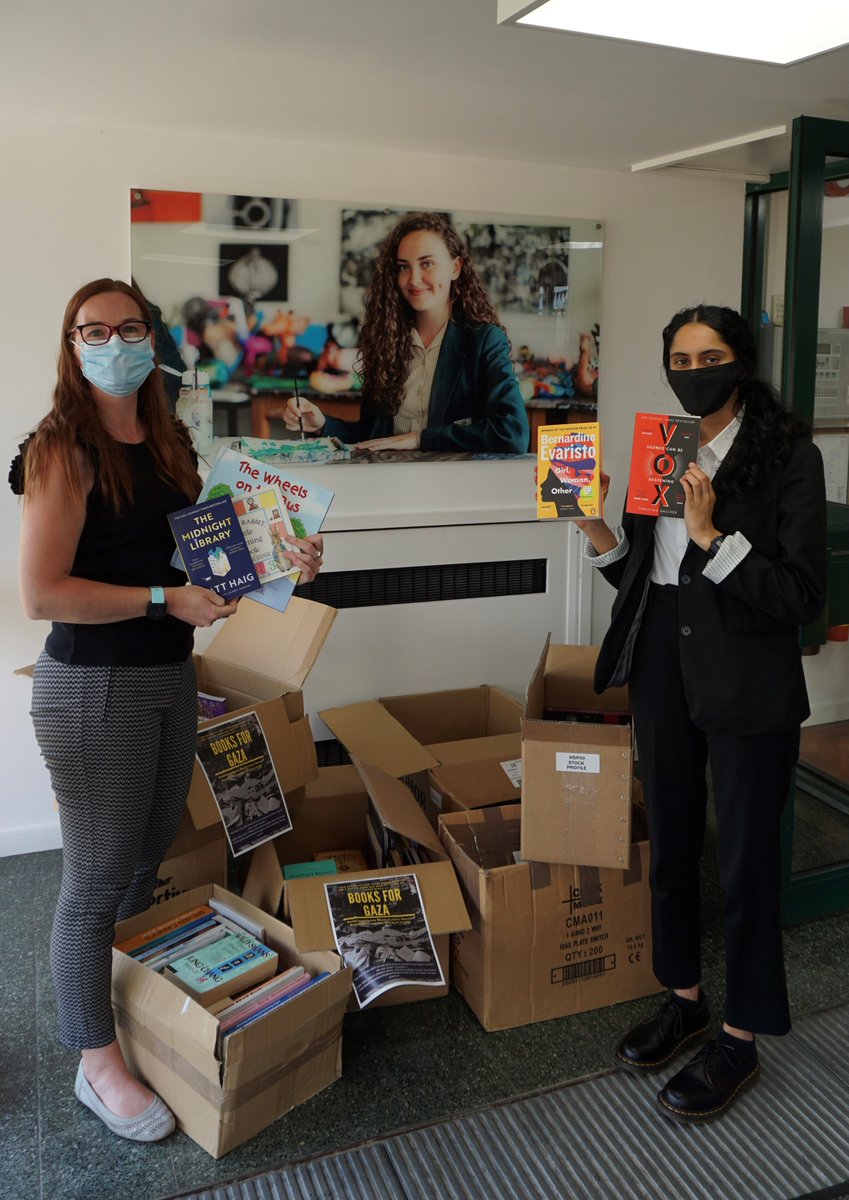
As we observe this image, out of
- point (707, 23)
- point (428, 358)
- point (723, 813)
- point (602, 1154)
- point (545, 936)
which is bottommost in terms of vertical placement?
point (602, 1154)

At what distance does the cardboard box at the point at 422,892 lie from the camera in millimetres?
2170

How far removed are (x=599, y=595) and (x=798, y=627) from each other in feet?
6.19

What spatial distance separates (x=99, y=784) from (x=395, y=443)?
189cm

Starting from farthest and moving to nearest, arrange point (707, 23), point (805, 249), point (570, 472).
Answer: point (805, 249) → point (570, 472) → point (707, 23)

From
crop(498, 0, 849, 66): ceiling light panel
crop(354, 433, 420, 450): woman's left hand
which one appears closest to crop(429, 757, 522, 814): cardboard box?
crop(354, 433, 420, 450): woman's left hand

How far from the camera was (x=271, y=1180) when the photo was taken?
73.0 inches

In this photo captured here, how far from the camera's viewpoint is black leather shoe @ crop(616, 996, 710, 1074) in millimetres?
2152

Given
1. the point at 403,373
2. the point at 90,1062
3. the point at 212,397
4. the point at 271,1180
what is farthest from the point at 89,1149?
the point at 403,373

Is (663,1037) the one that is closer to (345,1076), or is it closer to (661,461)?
(345,1076)

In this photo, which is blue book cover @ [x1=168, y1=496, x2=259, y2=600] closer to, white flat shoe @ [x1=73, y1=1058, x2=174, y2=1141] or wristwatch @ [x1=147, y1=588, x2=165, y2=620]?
wristwatch @ [x1=147, y1=588, x2=165, y2=620]

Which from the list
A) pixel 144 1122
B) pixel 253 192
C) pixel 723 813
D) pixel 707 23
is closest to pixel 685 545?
pixel 723 813

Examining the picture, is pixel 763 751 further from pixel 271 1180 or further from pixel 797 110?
pixel 797 110

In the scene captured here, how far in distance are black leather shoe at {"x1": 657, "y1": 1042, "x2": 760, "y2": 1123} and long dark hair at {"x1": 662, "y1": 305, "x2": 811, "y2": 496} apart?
117cm

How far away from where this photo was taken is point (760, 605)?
181 centimetres
